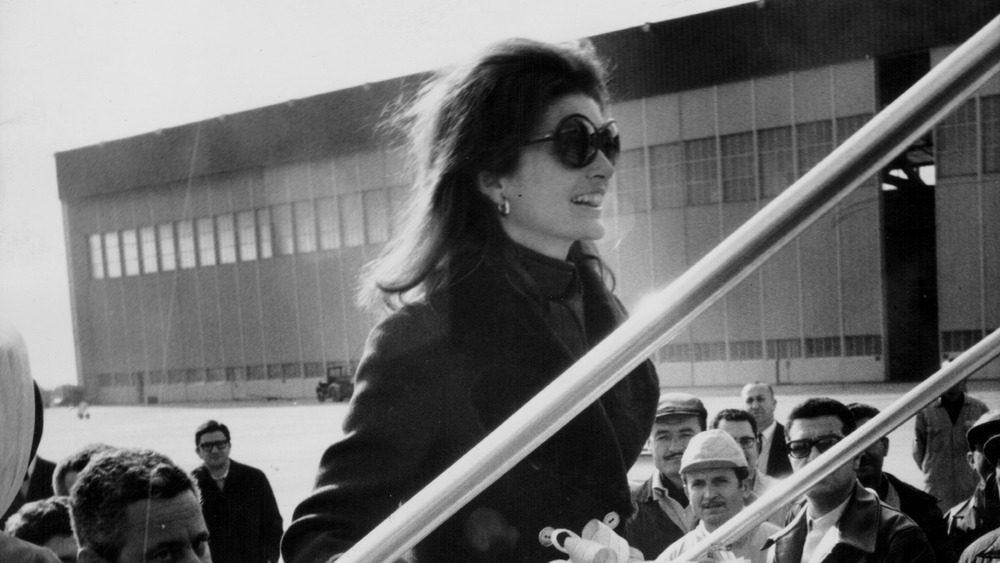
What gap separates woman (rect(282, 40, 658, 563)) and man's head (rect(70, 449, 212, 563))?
1.49 ft

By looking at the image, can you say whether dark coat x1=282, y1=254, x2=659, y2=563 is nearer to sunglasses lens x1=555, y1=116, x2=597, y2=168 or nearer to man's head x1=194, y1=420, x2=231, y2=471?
sunglasses lens x1=555, y1=116, x2=597, y2=168

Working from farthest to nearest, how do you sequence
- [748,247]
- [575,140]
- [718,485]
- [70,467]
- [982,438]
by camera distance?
[70,467], [982,438], [718,485], [575,140], [748,247]

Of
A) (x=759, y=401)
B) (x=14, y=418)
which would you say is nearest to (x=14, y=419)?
(x=14, y=418)

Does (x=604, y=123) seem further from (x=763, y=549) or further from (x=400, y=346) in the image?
(x=763, y=549)

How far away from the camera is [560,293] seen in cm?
126

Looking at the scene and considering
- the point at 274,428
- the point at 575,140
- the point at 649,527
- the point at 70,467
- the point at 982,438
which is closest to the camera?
the point at 575,140

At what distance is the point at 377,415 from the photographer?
3.77 feet

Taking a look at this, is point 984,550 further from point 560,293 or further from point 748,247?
point 748,247

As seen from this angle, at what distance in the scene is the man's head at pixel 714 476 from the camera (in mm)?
1397

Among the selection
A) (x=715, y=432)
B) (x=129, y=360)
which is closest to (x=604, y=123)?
(x=715, y=432)

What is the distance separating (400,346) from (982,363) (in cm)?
72

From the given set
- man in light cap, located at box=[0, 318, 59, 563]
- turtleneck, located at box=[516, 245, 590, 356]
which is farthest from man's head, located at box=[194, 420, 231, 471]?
turtleneck, located at box=[516, 245, 590, 356]

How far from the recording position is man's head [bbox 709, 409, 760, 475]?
1.51 meters

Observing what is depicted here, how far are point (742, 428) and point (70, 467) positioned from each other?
1303 mm
